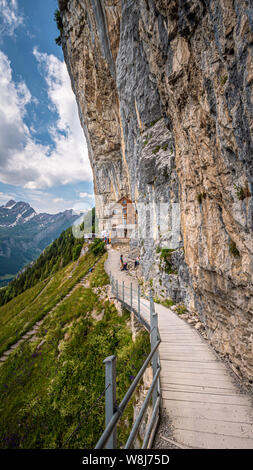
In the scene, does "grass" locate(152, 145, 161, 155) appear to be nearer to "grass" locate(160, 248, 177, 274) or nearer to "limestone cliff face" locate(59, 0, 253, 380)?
"limestone cliff face" locate(59, 0, 253, 380)

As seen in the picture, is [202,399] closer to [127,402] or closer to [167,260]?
[127,402]

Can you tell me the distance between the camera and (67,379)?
30.3 feet

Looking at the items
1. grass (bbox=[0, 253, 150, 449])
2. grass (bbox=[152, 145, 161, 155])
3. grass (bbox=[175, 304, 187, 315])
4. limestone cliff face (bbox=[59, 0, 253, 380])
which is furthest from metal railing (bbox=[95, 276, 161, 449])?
grass (bbox=[152, 145, 161, 155])

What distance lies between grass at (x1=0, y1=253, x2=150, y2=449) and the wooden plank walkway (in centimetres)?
219

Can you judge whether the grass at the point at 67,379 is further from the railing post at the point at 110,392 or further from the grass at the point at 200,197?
the grass at the point at 200,197

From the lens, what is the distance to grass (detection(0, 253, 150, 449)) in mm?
7277

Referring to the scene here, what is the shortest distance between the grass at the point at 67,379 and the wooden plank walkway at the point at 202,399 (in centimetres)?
219

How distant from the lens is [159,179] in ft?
48.0

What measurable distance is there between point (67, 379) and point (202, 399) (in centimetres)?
758

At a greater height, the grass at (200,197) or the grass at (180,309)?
the grass at (200,197)

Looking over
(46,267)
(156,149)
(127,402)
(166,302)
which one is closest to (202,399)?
(127,402)

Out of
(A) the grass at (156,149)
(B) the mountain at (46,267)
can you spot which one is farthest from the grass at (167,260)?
(B) the mountain at (46,267)

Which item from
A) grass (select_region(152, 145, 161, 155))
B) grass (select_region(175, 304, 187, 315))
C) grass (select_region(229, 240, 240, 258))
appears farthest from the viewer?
grass (select_region(152, 145, 161, 155))

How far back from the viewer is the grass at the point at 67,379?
287 inches
